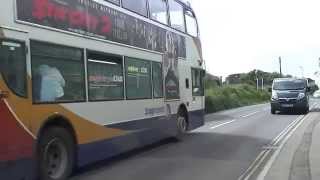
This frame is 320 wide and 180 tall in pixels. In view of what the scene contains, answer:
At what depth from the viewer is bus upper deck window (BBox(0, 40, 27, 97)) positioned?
8891 mm

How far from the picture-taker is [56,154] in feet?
35.0

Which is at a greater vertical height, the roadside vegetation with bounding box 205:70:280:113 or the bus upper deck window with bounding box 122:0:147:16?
the bus upper deck window with bounding box 122:0:147:16

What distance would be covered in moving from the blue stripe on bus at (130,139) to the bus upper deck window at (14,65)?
236cm

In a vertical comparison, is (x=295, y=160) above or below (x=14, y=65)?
below

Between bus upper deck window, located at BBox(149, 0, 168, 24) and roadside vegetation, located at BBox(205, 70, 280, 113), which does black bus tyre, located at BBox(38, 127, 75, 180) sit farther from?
roadside vegetation, located at BBox(205, 70, 280, 113)

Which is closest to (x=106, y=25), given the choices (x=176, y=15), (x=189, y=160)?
(x=189, y=160)

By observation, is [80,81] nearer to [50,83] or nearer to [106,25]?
[50,83]

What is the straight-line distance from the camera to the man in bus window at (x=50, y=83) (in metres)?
10.0

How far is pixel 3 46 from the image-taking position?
8875 millimetres

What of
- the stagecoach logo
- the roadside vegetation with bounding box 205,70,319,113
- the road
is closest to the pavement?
the road

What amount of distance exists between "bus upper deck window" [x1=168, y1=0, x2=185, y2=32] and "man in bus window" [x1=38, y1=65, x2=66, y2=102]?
736 cm

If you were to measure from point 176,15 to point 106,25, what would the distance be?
5.74 m

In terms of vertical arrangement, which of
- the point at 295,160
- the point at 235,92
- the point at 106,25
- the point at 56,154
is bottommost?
the point at 295,160

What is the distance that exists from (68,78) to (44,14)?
1257 mm
